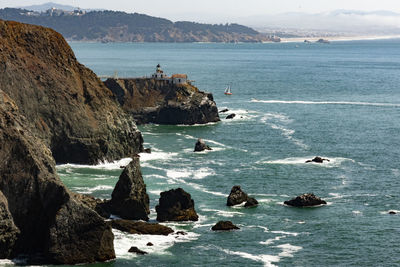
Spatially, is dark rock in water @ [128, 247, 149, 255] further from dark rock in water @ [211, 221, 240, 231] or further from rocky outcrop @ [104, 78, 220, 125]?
rocky outcrop @ [104, 78, 220, 125]

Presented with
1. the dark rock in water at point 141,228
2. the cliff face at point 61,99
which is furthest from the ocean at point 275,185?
the cliff face at point 61,99

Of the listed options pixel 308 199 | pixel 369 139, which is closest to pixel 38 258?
pixel 308 199

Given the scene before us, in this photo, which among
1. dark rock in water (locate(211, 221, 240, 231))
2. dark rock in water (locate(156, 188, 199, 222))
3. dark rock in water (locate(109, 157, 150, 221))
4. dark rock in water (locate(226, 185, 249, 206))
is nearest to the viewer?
dark rock in water (locate(211, 221, 240, 231))

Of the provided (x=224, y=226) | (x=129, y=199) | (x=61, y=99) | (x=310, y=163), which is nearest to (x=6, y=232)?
(x=129, y=199)

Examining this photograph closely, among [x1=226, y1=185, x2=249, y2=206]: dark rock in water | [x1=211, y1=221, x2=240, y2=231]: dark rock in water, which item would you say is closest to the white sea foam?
[x1=226, y1=185, x2=249, y2=206]: dark rock in water

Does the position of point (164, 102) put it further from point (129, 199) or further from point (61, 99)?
point (129, 199)

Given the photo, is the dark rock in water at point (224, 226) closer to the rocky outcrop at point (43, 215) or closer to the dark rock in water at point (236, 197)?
the dark rock in water at point (236, 197)

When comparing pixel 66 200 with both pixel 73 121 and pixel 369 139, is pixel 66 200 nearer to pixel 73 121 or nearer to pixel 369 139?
pixel 73 121
